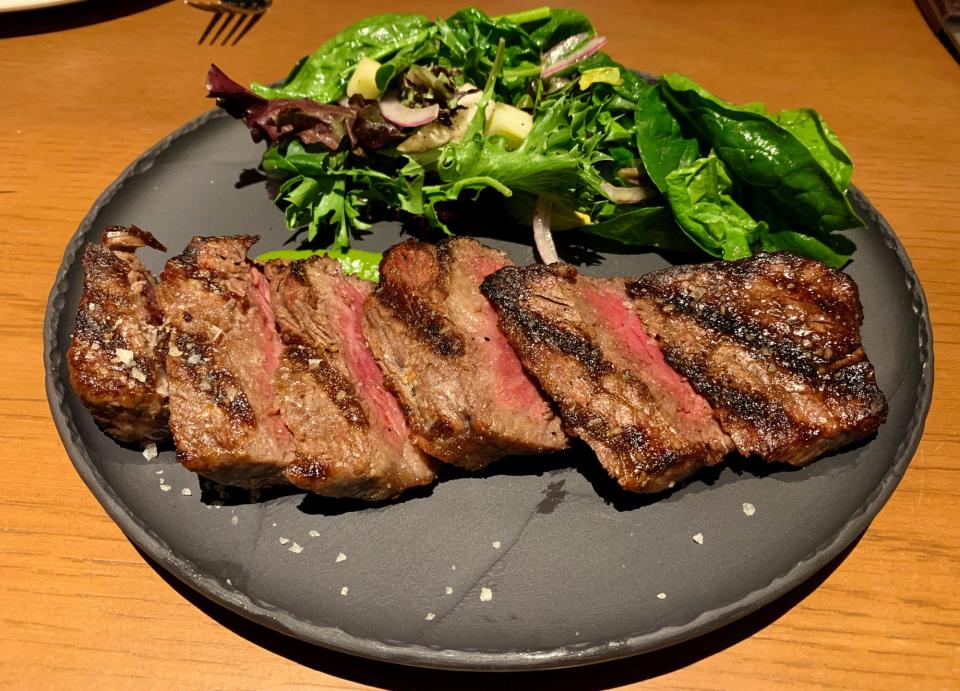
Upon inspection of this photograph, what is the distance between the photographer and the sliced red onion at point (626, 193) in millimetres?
3693

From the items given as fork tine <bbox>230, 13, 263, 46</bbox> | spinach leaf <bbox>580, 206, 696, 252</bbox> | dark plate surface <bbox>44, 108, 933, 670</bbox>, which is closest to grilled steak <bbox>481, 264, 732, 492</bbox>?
dark plate surface <bbox>44, 108, 933, 670</bbox>

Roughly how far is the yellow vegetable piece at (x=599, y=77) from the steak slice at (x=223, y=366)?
207 cm

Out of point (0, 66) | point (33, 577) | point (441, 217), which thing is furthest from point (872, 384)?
point (0, 66)

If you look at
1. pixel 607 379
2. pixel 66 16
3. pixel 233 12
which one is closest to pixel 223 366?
pixel 607 379

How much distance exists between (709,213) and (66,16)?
5.24m

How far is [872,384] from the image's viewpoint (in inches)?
111

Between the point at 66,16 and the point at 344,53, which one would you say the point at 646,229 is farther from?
the point at 66,16

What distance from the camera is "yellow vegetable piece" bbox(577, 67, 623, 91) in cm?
384

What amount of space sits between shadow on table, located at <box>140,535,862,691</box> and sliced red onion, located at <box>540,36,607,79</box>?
118 inches

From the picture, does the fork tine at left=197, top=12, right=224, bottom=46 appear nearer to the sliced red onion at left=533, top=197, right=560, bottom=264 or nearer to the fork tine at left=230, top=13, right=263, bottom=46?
the fork tine at left=230, top=13, right=263, bottom=46

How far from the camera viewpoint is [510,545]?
268cm

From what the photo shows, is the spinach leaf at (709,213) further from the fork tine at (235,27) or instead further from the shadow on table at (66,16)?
the shadow on table at (66,16)

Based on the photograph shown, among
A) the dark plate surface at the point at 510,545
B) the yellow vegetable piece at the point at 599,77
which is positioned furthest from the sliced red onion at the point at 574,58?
the dark plate surface at the point at 510,545

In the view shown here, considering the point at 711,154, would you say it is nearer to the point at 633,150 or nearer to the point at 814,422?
the point at 633,150
